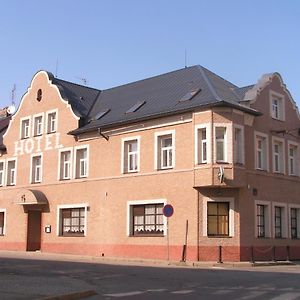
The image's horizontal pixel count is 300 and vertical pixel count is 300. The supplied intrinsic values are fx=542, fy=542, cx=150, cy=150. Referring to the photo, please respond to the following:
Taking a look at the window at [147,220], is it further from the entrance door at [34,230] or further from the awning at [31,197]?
the entrance door at [34,230]

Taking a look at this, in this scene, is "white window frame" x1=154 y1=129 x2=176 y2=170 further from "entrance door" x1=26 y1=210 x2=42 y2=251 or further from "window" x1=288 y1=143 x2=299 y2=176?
"entrance door" x1=26 y1=210 x2=42 y2=251

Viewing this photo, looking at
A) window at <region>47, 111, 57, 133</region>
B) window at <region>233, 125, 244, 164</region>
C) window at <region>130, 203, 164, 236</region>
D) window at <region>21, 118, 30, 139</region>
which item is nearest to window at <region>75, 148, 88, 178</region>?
window at <region>47, 111, 57, 133</region>

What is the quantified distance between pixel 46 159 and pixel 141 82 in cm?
865

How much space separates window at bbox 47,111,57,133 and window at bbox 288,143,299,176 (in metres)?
16.2

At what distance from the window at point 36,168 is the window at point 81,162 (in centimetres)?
410

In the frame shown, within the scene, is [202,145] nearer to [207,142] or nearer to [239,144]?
[207,142]

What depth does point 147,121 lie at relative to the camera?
31.9 metres

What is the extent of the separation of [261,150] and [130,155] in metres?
7.87

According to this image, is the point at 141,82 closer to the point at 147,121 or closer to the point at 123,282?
the point at 147,121

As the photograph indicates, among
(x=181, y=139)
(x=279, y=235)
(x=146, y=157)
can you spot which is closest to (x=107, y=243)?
(x=146, y=157)

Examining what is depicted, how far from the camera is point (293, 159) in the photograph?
34.8m

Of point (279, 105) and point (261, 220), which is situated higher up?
point (279, 105)

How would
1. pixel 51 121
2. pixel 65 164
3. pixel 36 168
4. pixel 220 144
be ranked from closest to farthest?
pixel 220 144
pixel 65 164
pixel 51 121
pixel 36 168

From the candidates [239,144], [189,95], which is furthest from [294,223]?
[189,95]
